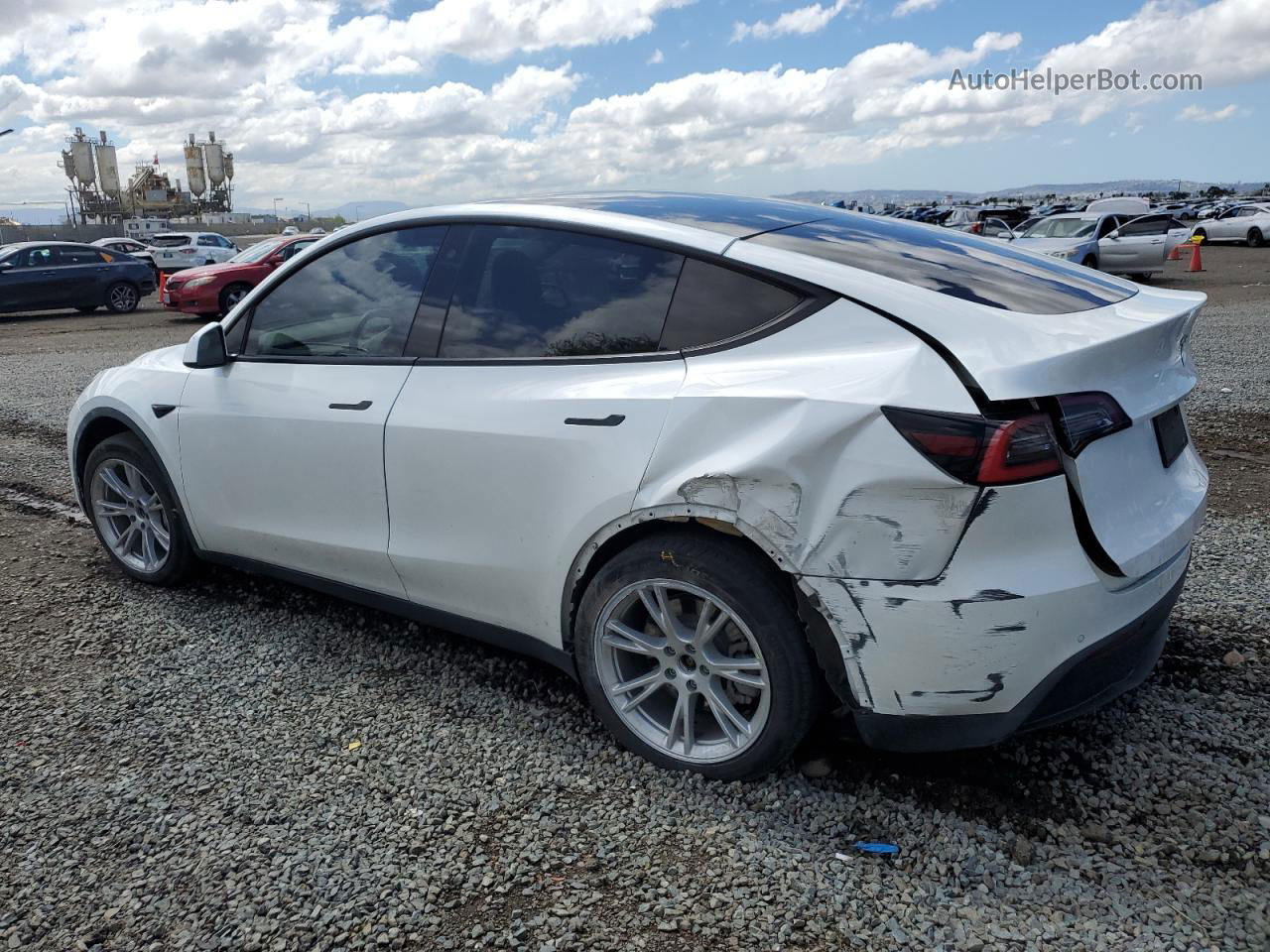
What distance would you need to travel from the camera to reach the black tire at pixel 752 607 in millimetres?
2549

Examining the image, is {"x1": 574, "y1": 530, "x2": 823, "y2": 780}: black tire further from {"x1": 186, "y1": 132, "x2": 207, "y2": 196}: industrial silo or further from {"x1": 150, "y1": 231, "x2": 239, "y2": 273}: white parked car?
{"x1": 186, "y1": 132, "x2": 207, "y2": 196}: industrial silo

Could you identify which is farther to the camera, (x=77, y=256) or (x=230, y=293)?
(x=77, y=256)

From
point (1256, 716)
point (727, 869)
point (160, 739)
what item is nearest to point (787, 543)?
point (727, 869)

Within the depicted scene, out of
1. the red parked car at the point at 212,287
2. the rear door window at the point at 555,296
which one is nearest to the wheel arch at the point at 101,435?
the rear door window at the point at 555,296

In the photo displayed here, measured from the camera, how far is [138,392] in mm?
4199

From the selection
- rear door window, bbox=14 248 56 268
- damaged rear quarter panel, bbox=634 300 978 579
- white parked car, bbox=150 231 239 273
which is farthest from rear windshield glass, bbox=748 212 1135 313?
white parked car, bbox=150 231 239 273

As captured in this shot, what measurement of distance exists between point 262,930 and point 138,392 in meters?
2.65

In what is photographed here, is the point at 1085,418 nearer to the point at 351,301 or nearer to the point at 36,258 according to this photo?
the point at 351,301

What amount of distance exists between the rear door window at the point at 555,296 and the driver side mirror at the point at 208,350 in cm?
115

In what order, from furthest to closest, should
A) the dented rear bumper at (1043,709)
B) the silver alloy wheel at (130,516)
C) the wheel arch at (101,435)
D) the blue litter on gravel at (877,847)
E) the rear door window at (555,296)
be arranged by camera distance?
the silver alloy wheel at (130,516) < the wheel arch at (101,435) < the rear door window at (555,296) < the blue litter on gravel at (877,847) < the dented rear bumper at (1043,709)

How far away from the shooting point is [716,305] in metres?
2.74

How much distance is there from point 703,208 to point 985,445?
1.42 m

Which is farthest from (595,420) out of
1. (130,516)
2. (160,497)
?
(130,516)

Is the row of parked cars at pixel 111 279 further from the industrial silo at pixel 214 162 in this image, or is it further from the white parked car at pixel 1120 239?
the industrial silo at pixel 214 162
